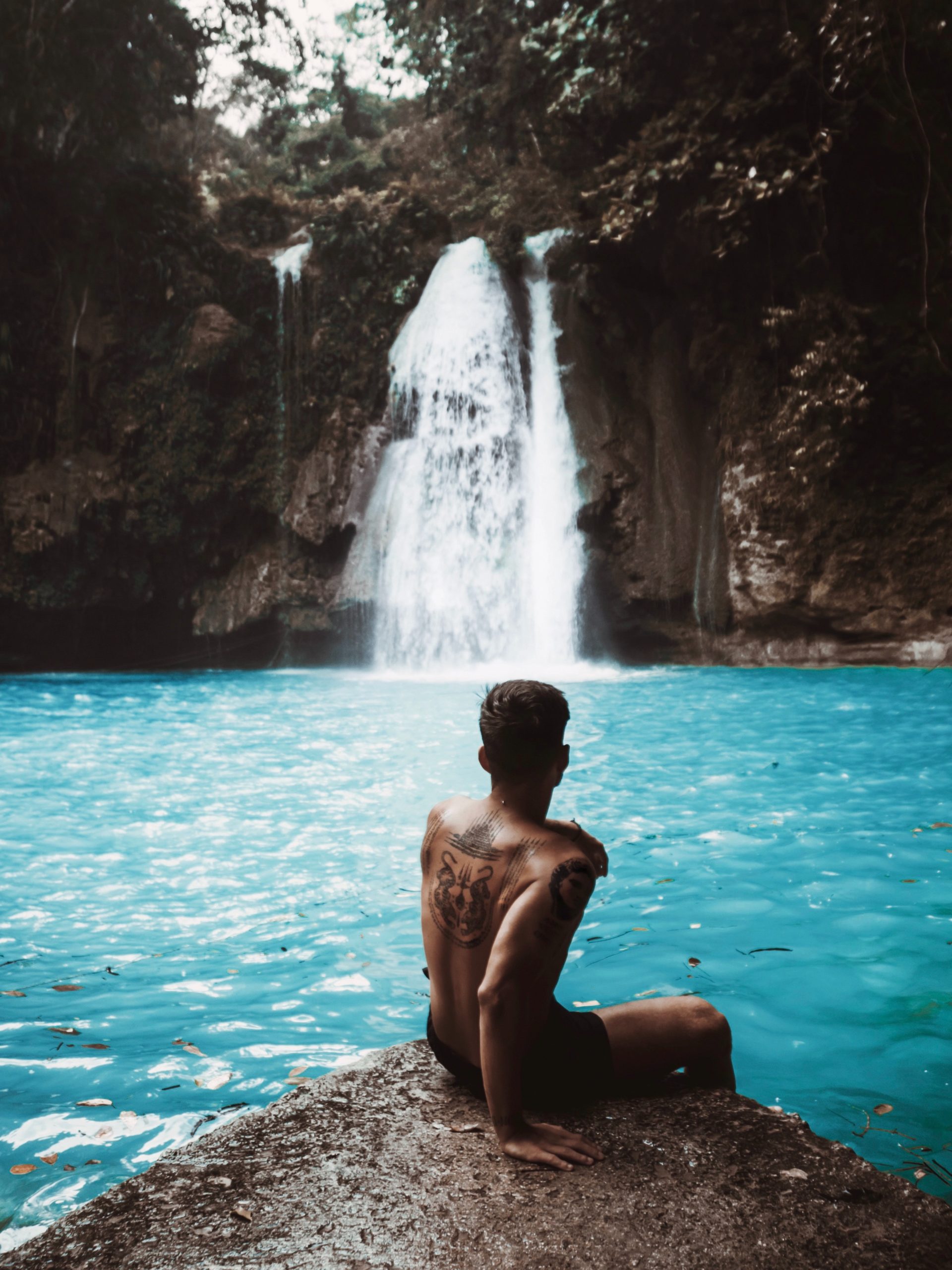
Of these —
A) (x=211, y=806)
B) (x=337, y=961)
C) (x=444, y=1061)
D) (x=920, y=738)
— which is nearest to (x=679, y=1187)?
(x=444, y=1061)

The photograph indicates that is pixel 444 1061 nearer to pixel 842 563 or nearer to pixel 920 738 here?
pixel 920 738

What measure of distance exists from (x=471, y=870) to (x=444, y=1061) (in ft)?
1.71

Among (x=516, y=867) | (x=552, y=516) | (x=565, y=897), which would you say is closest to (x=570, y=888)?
(x=565, y=897)

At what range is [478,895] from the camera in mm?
2020

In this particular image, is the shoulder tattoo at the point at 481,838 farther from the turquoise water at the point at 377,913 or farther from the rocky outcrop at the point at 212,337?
the rocky outcrop at the point at 212,337

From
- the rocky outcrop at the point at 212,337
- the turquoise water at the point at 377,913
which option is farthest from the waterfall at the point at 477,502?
the turquoise water at the point at 377,913

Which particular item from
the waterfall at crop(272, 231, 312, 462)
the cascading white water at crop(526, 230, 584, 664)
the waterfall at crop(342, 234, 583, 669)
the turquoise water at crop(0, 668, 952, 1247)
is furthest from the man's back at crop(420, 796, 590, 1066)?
the waterfall at crop(272, 231, 312, 462)

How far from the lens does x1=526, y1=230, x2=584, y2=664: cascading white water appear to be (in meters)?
15.6

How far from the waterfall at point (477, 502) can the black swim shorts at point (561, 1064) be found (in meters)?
13.1

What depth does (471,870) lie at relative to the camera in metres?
2.04

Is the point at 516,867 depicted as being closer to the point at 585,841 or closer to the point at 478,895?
the point at 478,895

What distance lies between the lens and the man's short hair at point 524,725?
1.97 m

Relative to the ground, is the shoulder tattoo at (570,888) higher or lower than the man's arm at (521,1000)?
higher

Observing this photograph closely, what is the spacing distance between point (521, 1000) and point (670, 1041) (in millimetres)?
565
